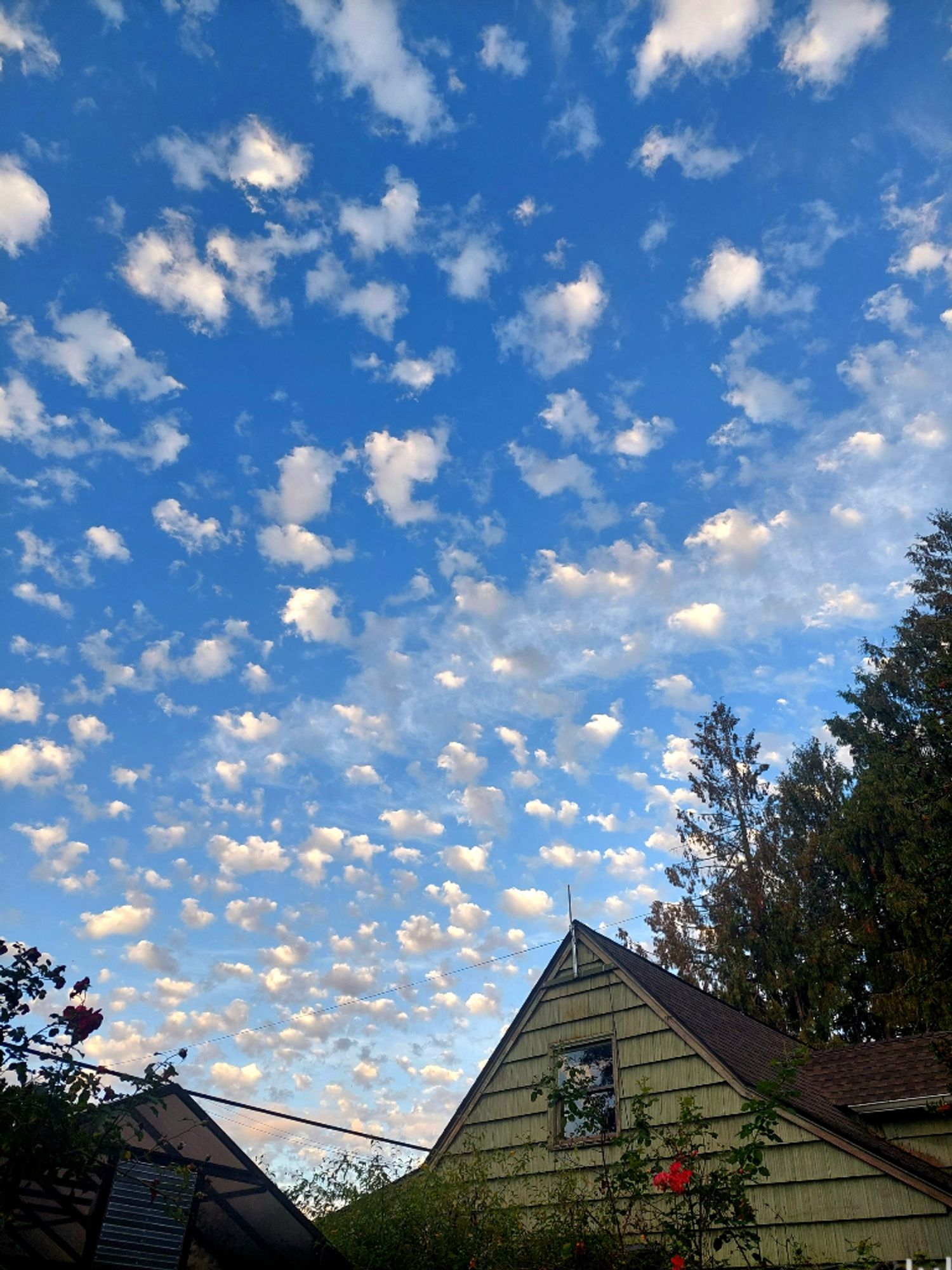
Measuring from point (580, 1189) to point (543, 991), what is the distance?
3.02 metres

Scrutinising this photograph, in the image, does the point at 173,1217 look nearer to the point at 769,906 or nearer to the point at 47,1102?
the point at 47,1102

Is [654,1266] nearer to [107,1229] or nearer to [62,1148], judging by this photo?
[107,1229]

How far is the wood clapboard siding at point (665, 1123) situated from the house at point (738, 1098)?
2 centimetres

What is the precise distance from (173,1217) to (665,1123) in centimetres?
702

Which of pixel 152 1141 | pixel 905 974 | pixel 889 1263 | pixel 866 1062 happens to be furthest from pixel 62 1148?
pixel 905 974

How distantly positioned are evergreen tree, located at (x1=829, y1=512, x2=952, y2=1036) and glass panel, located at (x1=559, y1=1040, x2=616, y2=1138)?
11.7 meters

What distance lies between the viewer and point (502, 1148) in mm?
13633

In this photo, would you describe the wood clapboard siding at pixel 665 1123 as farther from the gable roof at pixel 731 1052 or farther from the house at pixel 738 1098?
the gable roof at pixel 731 1052

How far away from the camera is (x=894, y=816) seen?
26.3 m

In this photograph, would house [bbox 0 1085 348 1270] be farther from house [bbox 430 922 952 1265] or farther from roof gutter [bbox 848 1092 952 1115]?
roof gutter [bbox 848 1092 952 1115]

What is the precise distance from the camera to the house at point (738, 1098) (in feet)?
31.8

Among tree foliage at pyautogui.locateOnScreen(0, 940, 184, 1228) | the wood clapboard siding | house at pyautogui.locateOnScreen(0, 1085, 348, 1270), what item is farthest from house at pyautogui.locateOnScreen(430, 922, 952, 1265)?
tree foliage at pyautogui.locateOnScreen(0, 940, 184, 1228)

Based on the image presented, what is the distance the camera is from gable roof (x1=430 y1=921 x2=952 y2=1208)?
33.1ft

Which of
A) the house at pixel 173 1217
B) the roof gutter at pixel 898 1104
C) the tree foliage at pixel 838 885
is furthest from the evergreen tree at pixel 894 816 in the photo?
the house at pixel 173 1217
